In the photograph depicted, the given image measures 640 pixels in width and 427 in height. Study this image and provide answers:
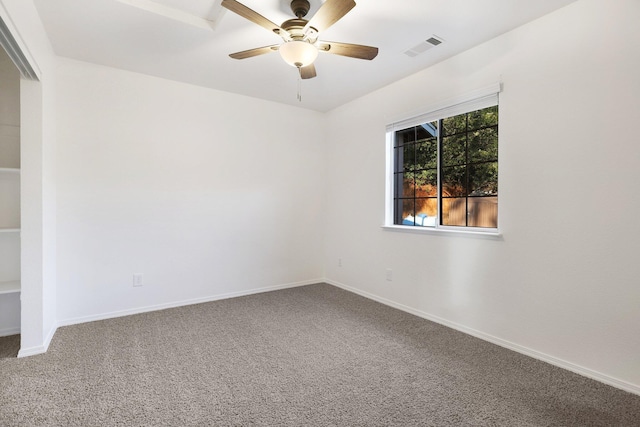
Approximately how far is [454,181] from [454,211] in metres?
0.29

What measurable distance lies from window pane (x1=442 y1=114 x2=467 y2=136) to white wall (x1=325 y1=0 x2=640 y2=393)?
9.1 inches

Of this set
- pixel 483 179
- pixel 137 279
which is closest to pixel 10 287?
pixel 137 279

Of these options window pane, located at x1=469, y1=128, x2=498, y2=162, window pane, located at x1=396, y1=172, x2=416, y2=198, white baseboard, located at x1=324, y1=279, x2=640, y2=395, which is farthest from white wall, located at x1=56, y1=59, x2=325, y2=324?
window pane, located at x1=469, y1=128, x2=498, y2=162

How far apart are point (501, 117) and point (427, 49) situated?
Result: 2.86 ft

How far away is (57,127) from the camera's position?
2869 millimetres

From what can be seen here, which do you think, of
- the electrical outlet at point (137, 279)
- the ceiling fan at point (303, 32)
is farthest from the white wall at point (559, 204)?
the electrical outlet at point (137, 279)

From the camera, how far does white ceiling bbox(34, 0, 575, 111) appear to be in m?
2.17

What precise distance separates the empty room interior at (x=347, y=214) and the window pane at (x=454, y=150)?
40 millimetres

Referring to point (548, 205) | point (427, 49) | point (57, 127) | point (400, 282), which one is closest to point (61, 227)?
point (57, 127)

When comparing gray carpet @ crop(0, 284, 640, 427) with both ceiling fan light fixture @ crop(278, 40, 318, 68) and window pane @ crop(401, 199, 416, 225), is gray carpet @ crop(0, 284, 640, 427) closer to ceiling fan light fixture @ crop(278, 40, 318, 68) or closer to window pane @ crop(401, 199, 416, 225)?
window pane @ crop(401, 199, 416, 225)

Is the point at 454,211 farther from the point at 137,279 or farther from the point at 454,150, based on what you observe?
the point at 137,279

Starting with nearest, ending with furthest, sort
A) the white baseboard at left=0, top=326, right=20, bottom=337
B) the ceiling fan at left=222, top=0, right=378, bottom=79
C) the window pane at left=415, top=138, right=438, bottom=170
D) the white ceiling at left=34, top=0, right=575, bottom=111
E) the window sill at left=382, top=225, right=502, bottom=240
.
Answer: the ceiling fan at left=222, top=0, right=378, bottom=79
the white ceiling at left=34, top=0, right=575, bottom=111
the window sill at left=382, top=225, right=502, bottom=240
the white baseboard at left=0, top=326, right=20, bottom=337
the window pane at left=415, top=138, right=438, bottom=170

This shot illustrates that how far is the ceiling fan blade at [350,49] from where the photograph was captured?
2.11m

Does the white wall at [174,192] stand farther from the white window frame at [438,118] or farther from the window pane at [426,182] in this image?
the window pane at [426,182]
